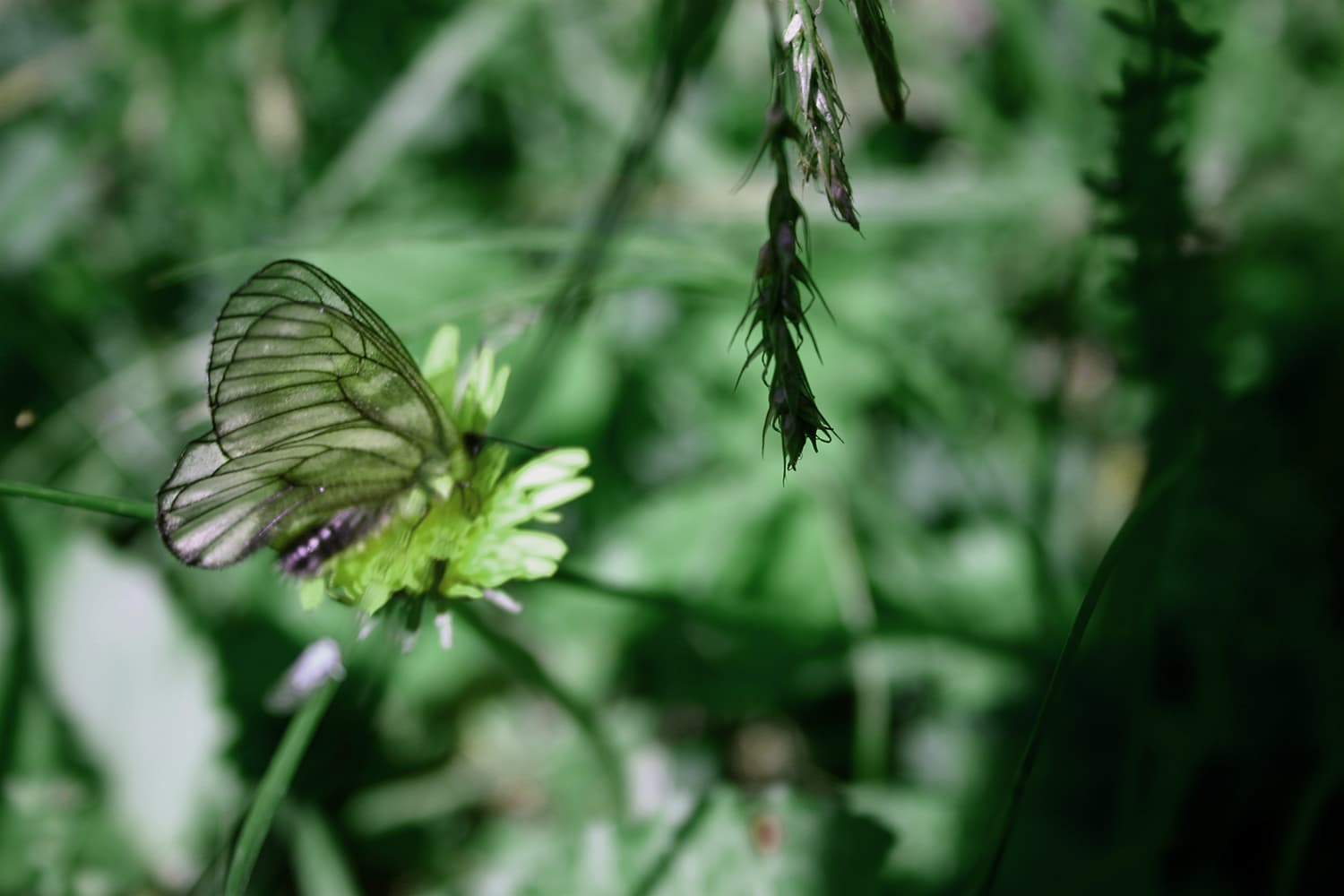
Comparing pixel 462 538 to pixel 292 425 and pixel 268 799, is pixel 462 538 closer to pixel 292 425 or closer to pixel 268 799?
pixel 292 425

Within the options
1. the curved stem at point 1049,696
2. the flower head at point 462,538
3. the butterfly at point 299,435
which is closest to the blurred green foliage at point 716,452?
the flower head at point 462,538

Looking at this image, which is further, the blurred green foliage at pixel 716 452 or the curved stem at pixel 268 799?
the blurred green foliage at pixel 716 452

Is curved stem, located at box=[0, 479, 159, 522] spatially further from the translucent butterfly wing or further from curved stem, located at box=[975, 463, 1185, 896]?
curved stem, located at box=[975, 463, 1185, 896]

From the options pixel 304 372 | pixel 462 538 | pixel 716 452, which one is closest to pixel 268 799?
pixel 462 538

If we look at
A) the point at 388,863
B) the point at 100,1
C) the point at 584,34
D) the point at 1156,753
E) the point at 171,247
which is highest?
the point at 584,34

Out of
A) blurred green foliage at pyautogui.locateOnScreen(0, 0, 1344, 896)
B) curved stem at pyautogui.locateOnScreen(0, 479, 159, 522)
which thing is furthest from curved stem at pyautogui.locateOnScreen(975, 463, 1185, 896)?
curved stem at pyautogui.locateOnScreen(0, 479, 159, 522)

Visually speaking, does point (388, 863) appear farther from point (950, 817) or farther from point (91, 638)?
point (950, 817)

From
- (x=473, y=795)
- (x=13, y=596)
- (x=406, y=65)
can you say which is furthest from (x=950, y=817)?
(x=406, y=65)

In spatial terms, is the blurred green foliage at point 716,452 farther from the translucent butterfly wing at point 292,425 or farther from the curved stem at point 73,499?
the curved stem at point 73,499
